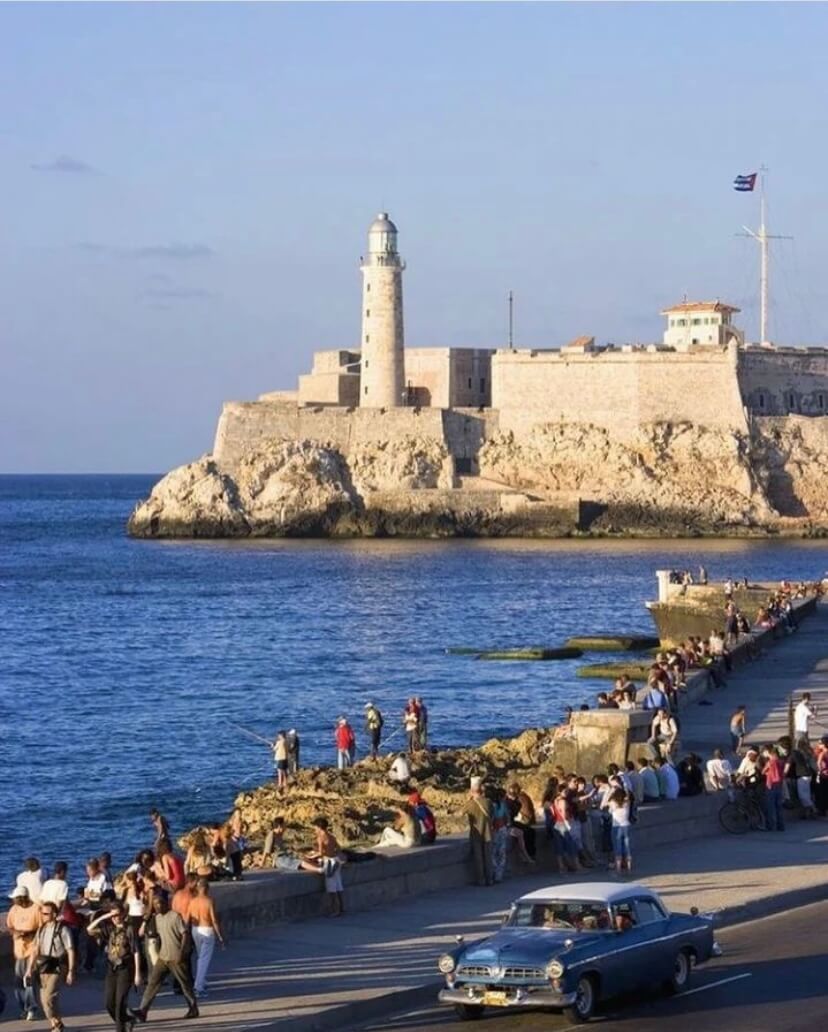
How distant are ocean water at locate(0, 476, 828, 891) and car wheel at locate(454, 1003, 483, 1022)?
1254 centimetres

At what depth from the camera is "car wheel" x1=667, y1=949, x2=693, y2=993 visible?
14.7m

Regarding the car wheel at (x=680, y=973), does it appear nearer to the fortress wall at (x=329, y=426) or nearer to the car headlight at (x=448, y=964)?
the car headlight at (x=448, y=964)

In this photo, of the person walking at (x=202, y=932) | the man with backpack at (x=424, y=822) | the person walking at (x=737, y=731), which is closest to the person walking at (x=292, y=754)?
the person walking at (x=737, y=731)

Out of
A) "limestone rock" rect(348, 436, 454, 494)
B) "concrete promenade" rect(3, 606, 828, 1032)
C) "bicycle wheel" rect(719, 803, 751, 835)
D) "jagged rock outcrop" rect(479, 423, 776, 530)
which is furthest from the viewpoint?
"limestone rock" rect(348, 436, 454, 494)

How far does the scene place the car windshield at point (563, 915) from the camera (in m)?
14.3

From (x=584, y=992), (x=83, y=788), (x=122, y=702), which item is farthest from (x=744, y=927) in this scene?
(x=122, y=702)

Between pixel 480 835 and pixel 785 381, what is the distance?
95.5 metres

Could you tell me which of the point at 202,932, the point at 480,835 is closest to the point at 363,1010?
the point at 202,932

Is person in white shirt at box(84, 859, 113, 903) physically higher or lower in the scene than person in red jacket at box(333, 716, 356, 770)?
higher

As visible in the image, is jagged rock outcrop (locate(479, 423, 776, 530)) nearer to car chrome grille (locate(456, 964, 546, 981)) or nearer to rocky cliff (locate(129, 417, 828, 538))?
rocky cliff (locate(129, 417, 828, 538))

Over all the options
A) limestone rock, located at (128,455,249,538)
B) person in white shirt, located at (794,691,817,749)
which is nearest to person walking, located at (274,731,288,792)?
person in white shirt, located at (794,691,817,749)

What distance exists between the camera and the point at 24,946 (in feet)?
45.7

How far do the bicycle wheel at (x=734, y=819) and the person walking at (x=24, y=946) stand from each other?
30.5ft

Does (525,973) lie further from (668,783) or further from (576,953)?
(668,783)
